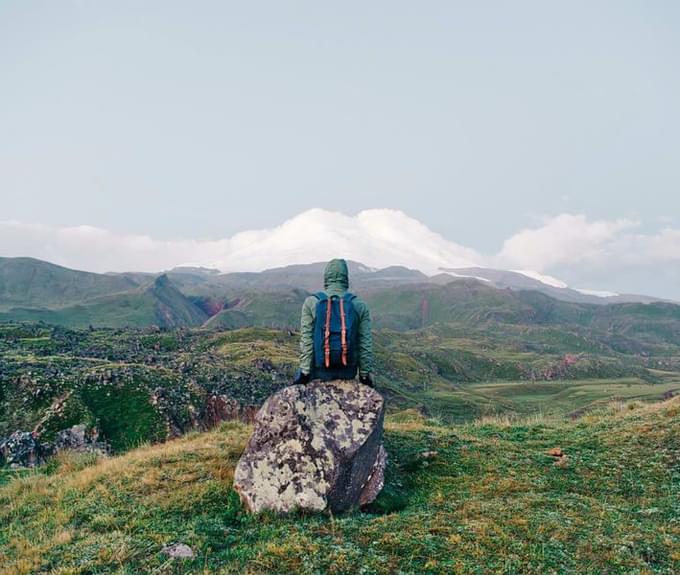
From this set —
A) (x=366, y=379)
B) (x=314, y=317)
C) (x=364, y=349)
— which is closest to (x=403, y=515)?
(x=366, y=379)

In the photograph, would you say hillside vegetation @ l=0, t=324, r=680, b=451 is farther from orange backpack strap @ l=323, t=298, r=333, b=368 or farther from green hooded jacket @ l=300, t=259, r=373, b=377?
orange backpack strap @ l=323, t=298, r=333, b=368

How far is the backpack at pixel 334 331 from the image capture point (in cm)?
1127

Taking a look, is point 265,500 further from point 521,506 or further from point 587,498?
point 587,498

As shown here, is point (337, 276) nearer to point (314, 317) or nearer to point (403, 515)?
point (314, 317)

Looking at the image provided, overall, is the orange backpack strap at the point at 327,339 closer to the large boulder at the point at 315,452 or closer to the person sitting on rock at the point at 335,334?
the person sitting on rock at the point at 335,334

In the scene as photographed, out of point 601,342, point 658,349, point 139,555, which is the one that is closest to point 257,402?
point 139,555

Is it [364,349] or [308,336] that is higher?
[308,336]

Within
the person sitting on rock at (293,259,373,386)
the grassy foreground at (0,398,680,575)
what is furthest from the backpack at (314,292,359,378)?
the grassy foreground at (0,398,680,575)

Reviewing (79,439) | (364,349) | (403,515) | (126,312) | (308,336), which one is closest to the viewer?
(403,515)

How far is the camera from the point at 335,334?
11.3 metres

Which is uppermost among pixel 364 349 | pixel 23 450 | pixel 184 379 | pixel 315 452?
pixel 364 349

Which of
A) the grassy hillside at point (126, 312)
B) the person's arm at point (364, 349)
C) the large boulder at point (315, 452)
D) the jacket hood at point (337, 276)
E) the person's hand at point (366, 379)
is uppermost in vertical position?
the jacket hood at point (337, 276)

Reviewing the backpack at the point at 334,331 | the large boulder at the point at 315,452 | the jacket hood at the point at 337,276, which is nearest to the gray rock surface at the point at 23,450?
the large boulder at the point at 315,452

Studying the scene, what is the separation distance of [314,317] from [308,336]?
0.50m
